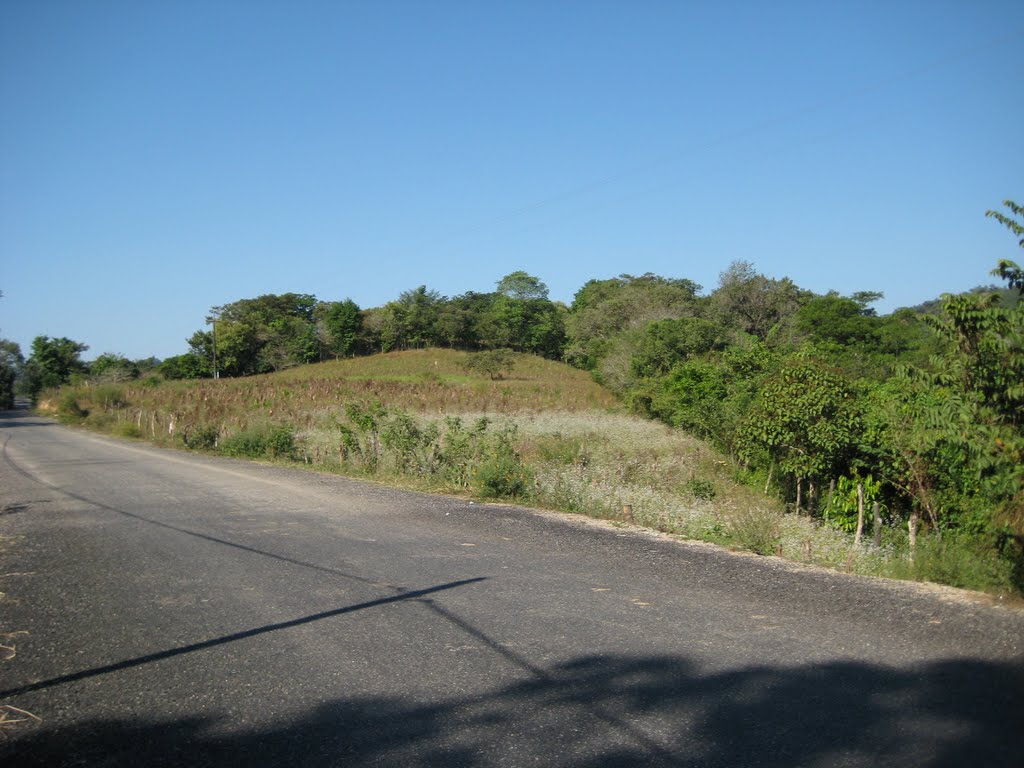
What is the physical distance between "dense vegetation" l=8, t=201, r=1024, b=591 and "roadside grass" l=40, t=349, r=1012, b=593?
256 millimetres

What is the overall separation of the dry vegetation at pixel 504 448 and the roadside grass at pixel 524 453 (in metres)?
0.04

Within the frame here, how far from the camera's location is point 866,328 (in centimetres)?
5050

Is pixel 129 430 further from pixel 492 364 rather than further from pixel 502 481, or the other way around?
pixel 492 364

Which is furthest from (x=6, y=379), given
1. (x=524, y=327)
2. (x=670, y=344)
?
(x=670, y=344)

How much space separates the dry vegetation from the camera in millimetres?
10406

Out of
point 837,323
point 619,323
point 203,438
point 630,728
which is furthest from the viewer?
point 619,323

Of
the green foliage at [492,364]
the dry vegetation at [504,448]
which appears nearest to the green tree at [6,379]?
the dry vegetation at [504,448]

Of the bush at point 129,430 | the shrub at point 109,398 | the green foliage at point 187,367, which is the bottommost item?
the bush at point 129,430

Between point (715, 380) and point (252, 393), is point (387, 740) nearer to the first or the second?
point (715, 380)

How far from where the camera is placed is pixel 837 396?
14820 mm

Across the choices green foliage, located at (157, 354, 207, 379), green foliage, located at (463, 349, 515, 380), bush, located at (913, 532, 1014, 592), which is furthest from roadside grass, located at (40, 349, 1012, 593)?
green foliage, located at (157, 354, 207, 379)

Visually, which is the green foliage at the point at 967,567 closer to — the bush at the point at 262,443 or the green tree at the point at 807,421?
the green tree at the point at 807,421

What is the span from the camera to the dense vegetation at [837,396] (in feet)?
22.2

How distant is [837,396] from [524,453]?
790 centimetres
